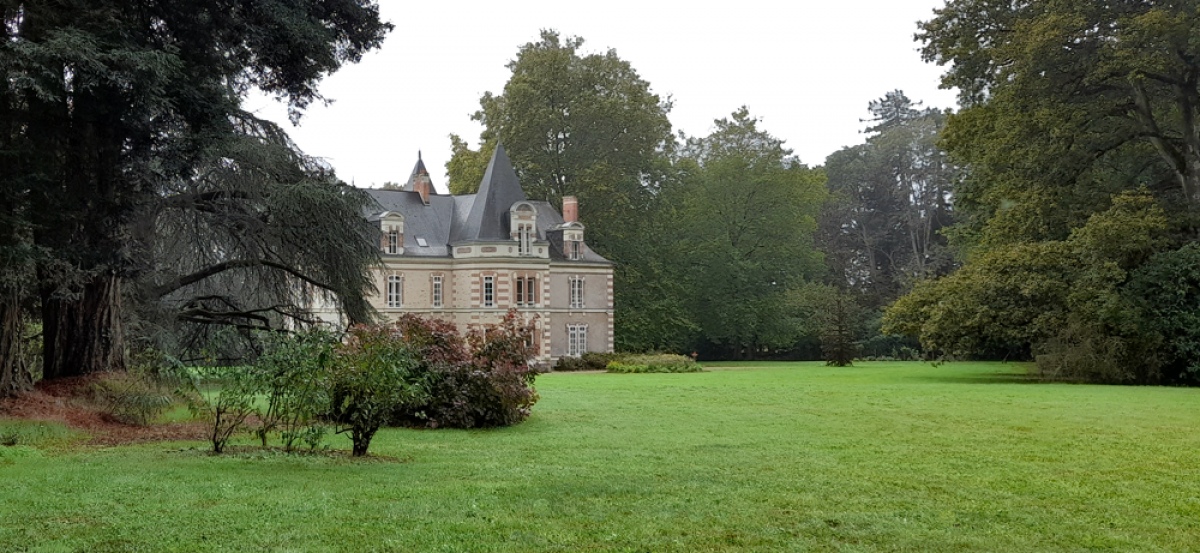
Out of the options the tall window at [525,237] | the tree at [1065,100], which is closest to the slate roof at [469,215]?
the tall window at [525,237]

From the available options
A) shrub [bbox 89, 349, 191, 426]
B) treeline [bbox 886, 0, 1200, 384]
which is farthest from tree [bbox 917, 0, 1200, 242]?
shrub [bbox 89, 349, 191, 426]

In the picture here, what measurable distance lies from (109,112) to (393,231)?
29386mm

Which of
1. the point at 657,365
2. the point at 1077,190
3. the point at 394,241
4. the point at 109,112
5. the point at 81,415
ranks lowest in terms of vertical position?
the point at 81,415

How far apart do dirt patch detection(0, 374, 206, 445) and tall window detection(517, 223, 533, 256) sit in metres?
28.6

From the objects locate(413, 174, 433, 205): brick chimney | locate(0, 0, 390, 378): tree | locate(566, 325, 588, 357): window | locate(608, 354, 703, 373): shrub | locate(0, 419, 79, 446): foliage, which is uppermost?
locate(413, 174, 433, 205): brick chimney

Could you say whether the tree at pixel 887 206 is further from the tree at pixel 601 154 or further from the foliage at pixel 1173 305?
the foliage at pixel 1173 305

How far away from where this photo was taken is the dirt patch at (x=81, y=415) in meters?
12.5

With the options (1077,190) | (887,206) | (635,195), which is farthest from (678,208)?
(1077,190)

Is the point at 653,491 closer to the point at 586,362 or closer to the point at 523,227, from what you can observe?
the point at 586,362

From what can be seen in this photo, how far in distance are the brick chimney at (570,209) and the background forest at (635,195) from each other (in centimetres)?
205

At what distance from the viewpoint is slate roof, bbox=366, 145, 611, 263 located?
142 ft

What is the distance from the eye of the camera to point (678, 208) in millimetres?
51344

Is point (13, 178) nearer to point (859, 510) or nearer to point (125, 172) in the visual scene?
point (125, 172)

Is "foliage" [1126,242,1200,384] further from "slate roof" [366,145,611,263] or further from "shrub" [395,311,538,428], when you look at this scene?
"slate roof" [366,145,611,263]
